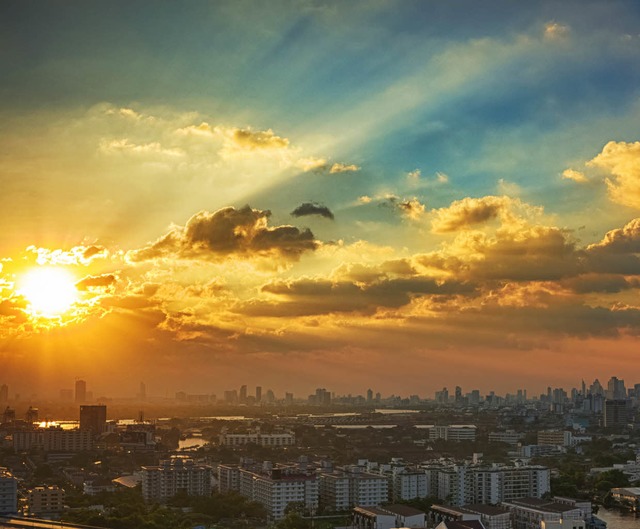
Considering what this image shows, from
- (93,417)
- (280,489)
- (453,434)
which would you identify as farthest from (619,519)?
(93,417)

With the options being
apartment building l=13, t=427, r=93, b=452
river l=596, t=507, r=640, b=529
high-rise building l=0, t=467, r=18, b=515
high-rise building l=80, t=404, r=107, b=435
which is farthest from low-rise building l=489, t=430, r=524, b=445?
high-rise building l=0, t=467, r=18, b=515

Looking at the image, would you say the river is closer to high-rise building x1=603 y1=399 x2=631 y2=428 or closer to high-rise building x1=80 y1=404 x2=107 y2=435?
high-rise building x1=80 y1=404 x2=107 y2=435

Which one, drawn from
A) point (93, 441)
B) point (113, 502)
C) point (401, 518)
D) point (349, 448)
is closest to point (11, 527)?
point (113, 502)

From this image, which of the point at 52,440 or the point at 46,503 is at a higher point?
the point at 52,440

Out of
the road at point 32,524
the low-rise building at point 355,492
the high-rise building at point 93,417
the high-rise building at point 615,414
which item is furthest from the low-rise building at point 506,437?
the road at point 32,524

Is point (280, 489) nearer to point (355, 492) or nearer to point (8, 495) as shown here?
point (355, 492)

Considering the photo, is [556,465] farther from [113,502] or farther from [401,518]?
[113,502]

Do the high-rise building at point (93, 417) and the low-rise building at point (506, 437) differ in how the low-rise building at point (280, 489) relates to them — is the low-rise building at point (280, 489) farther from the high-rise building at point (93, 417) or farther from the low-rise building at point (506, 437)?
the low-rise building at point (506, 437)

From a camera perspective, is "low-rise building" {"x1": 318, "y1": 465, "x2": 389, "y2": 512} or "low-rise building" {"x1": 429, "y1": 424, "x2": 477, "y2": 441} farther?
"low-rise building" {"x1": 429, "y1": 424, "x2": 477, "y2": 441}
